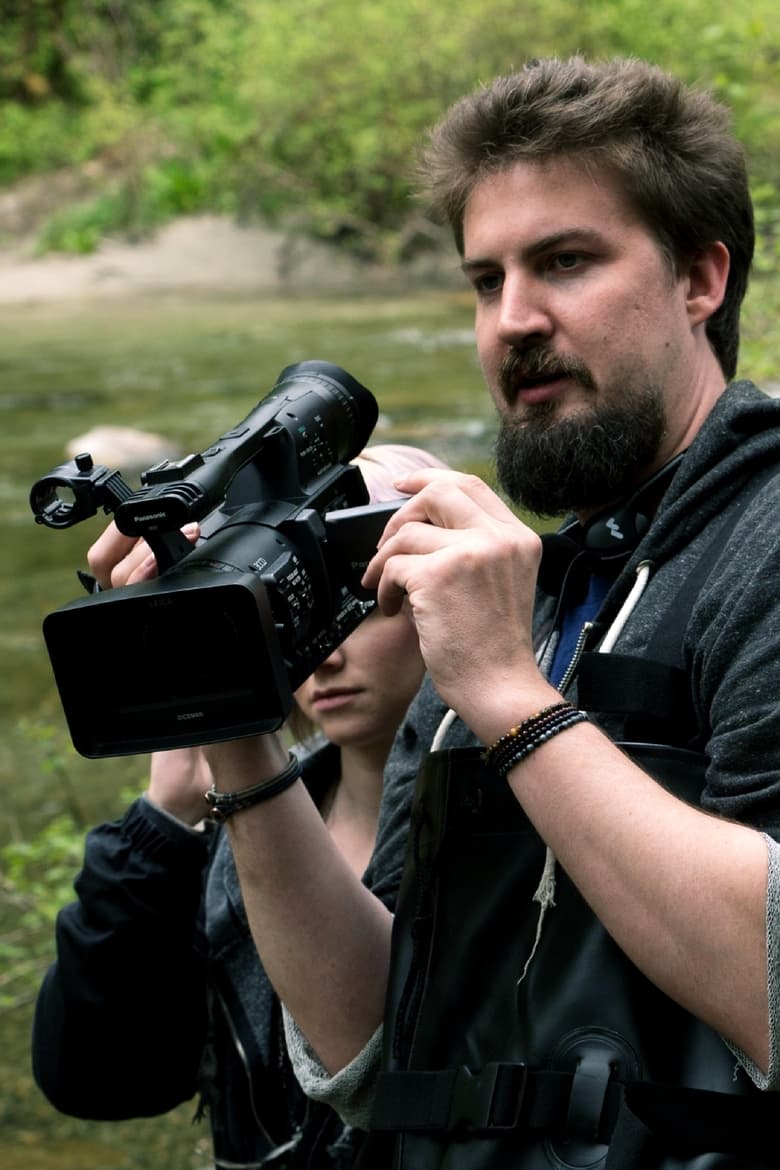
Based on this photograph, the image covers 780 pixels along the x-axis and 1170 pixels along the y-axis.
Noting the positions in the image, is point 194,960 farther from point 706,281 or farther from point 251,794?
point 706,281

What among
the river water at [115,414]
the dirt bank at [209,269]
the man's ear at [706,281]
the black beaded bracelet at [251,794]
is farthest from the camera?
the dirt bank at [209,269]

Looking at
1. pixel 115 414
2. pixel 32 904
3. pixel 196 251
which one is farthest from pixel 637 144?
pixel 196 251

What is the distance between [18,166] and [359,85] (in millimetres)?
10514

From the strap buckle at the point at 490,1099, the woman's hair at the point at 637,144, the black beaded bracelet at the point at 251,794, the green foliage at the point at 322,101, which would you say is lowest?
the green foliage at the point at 322,101

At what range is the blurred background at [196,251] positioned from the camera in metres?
4.98

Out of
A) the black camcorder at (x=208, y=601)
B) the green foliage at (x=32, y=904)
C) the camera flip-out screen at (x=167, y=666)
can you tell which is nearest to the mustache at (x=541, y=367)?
the black camcorder at (x=208, y=601)

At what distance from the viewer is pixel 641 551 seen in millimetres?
1476

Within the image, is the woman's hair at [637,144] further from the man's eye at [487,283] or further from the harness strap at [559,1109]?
the harness strap at [559,1109]

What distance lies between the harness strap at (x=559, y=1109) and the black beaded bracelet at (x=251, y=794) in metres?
0.31

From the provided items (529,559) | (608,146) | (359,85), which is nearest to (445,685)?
(529,559)

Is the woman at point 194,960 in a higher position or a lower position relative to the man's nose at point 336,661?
lower

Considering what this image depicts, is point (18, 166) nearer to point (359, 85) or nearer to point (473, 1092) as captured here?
point (359, 85)

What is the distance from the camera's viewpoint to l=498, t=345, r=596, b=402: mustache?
1.63 m

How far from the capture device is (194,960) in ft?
6.81
